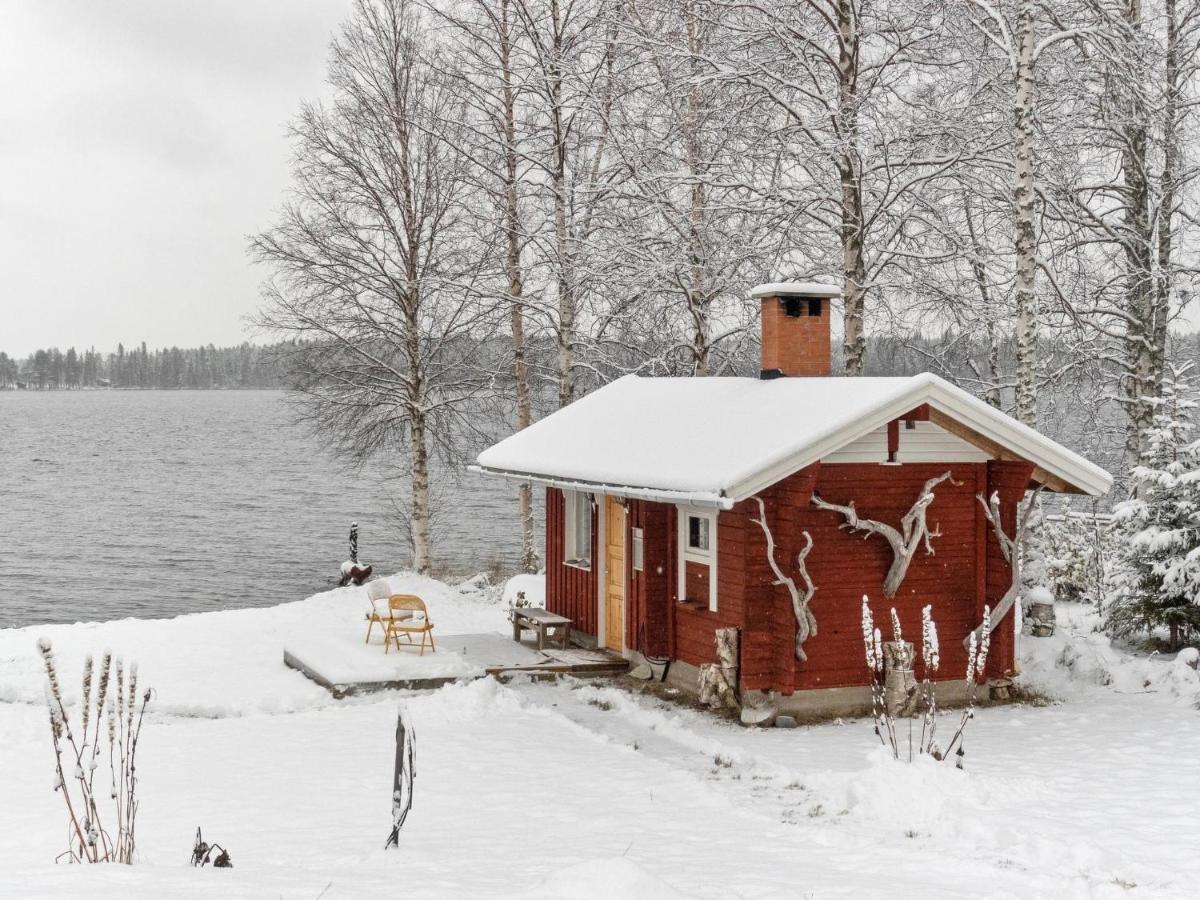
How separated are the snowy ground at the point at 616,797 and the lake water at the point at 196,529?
1347cm

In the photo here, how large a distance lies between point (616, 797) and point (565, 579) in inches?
291

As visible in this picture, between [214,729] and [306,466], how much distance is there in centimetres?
5983

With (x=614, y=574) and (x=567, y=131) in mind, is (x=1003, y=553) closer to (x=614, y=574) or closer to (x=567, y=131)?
(x=614, y=574)

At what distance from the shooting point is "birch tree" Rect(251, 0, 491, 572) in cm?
2303

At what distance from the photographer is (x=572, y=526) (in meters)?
17.3

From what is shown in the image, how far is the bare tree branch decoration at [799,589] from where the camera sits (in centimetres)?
1280

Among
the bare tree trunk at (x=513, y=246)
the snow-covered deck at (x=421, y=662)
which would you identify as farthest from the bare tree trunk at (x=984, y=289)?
the bare tree trunk at (x=513, y=246)

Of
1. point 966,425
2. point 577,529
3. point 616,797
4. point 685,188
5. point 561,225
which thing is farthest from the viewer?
point 561,225

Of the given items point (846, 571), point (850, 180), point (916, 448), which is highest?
point (850, 180)

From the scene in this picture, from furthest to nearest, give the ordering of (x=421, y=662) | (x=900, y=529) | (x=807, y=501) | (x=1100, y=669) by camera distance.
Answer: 1. (x=421, y=662)
2. (x=1100, y=669)
3. (x=900, y=529)
4. (x=807, y=501)

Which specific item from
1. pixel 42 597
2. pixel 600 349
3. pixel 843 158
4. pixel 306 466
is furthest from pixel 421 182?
pixel 306 466

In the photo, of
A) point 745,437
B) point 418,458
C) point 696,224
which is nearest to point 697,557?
point 745,437

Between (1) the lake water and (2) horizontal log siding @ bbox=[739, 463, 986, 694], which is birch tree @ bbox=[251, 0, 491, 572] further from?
(2) horizontal log siding @ bbox=[739, 463, 986, 694]

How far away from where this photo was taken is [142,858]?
8086 millimetres
